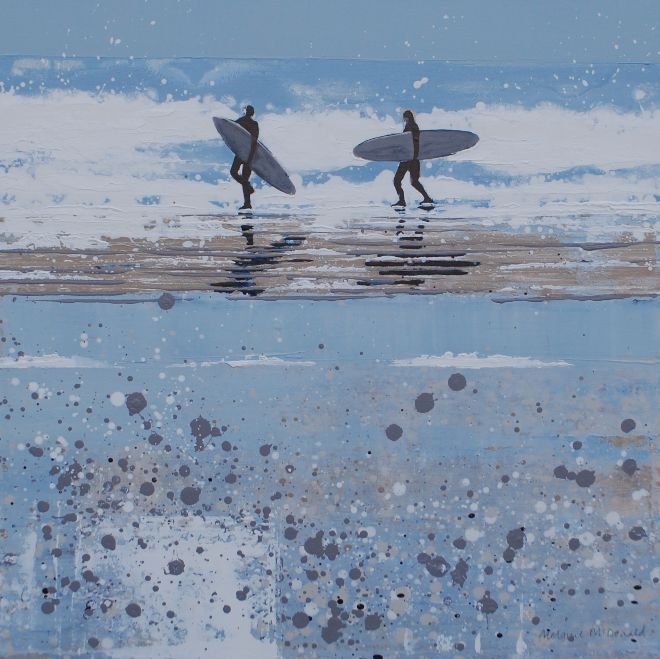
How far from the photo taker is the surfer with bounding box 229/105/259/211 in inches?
67.8

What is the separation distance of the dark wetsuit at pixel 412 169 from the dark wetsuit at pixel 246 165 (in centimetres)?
31

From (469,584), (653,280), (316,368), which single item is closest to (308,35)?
(316,368)

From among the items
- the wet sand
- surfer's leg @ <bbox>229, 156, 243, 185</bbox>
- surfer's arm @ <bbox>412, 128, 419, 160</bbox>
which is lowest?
the wet sand

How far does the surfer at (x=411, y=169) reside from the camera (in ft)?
5.67

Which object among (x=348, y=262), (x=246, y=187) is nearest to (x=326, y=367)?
(x=348, y=262)

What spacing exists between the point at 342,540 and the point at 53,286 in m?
0.83

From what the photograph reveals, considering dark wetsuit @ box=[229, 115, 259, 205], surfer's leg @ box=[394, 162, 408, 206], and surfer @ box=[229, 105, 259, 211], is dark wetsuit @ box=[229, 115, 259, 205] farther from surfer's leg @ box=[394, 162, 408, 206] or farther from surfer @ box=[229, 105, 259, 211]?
surfer's leg @ box=[394, 162, 408, 206]

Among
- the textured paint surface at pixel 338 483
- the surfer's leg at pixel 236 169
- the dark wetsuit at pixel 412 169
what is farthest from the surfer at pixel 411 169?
the surfer's leg at pixel 236 169

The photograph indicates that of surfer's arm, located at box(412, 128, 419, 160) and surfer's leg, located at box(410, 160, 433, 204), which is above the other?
surfer's arm, located at box(412, 128, 419, 160)

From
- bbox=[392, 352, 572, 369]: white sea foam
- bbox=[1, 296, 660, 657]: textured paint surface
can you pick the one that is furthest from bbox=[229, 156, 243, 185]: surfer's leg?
bbox=[392, 352, 572, 369]: white sea foam

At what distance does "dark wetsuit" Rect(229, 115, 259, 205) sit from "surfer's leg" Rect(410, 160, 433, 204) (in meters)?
0.34

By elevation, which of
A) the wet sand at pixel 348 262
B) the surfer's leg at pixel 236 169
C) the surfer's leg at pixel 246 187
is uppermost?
the surfer's leg at pixel 236 169

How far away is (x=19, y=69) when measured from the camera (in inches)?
68.6

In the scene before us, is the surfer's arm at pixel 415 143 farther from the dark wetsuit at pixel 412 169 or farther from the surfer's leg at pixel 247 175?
the surfer's leg at pixel 247 175
